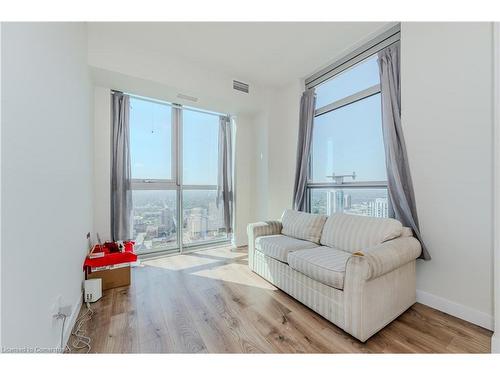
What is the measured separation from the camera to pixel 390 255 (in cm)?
150

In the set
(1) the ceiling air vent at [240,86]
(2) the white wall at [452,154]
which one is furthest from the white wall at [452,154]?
(1) the ceiling air vent at [240,86]

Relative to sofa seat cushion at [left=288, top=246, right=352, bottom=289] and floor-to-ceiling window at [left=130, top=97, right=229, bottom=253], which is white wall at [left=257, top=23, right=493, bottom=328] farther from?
floor-to-ceiling window at [left=130, top=97, right=229, bottom=253]

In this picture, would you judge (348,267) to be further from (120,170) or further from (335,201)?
(120,170)

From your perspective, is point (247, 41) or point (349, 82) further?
point (349, 82)

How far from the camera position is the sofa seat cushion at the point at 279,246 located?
6.92 feet

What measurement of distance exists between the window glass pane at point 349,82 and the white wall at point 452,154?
0.39m

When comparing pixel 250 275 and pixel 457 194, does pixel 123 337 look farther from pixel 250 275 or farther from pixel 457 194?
pixel 457 194

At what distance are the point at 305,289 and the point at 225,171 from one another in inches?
98.8

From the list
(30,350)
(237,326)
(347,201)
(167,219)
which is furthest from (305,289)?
(167,219)

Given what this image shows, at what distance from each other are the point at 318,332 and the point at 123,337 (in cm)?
141

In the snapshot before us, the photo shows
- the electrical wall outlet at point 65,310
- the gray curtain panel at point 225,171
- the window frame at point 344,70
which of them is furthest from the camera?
the gray curtain panel at point 225,171

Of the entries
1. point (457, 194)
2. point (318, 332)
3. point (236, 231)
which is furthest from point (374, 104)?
point (236, 231)

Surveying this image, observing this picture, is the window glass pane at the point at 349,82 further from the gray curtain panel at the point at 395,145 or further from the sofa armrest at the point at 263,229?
the sofa armrest at the point at 263,229

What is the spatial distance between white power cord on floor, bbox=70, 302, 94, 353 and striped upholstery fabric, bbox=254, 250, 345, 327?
1.60m
